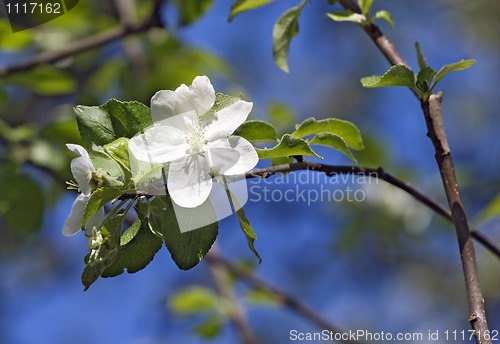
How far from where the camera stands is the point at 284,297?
5.92ft

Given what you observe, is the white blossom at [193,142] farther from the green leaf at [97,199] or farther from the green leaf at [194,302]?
the green leaf at [194,302]

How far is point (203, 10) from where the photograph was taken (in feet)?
5.45

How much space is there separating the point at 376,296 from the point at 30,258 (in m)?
2.29

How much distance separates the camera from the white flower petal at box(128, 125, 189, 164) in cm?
75

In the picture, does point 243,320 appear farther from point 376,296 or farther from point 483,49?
point 483,49

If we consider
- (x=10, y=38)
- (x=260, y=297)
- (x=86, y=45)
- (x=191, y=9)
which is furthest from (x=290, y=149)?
(x=260, y=297)

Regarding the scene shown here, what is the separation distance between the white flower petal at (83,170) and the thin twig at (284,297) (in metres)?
0.84

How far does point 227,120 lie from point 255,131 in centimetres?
7

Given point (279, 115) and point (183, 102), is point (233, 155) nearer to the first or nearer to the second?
point (183, 102)

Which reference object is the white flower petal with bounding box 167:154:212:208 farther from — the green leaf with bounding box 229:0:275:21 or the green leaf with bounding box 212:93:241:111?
the green leaf with bounding box 229:0:275:21

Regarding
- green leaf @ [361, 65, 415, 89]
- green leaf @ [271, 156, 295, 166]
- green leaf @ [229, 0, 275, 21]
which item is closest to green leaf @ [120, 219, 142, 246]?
green leaf @ [271, 156, 295, 166]

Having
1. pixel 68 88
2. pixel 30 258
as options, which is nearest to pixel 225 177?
pixel 68 88

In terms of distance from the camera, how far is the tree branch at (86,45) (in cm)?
164

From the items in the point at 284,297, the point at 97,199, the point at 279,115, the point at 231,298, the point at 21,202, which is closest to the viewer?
the point at 97,199
